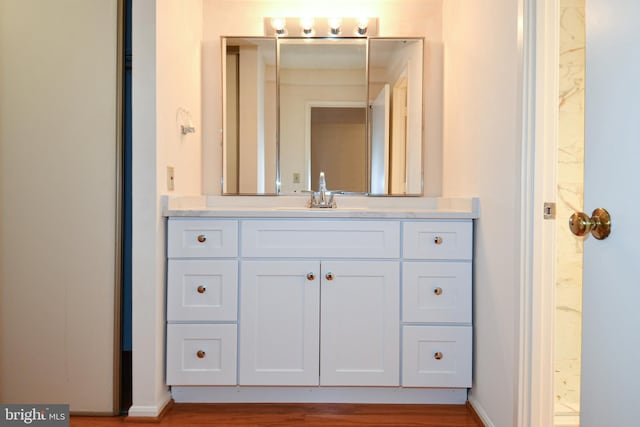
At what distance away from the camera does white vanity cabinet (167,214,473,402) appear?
186 cm

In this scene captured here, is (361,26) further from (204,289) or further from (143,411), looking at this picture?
(143,411)

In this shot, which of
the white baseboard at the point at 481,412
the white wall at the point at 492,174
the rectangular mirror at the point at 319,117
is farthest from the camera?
the rectangular mirror at the point at 319,117

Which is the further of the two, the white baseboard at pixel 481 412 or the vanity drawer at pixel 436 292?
the vanity drawer at pixel 436 292

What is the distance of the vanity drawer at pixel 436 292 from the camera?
1.87 m

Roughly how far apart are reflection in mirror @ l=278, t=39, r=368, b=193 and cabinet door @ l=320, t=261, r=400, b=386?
696 millimetres

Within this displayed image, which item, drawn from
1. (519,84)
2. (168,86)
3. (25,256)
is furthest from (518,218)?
(25,256)

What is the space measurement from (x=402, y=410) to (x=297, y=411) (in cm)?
45

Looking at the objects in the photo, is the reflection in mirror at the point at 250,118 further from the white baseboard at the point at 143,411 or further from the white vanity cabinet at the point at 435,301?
the white baseboard at the point at 143,411

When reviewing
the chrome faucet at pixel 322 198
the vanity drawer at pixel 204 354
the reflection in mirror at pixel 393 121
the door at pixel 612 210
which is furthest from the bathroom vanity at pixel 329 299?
the door at pixel 612 210

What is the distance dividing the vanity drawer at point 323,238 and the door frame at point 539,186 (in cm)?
61

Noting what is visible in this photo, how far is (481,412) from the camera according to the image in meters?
1.78

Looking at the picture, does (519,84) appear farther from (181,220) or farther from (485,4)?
(181,220)

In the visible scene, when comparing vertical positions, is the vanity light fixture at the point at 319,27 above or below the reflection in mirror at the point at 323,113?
above

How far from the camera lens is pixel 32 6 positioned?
1.78 meters
